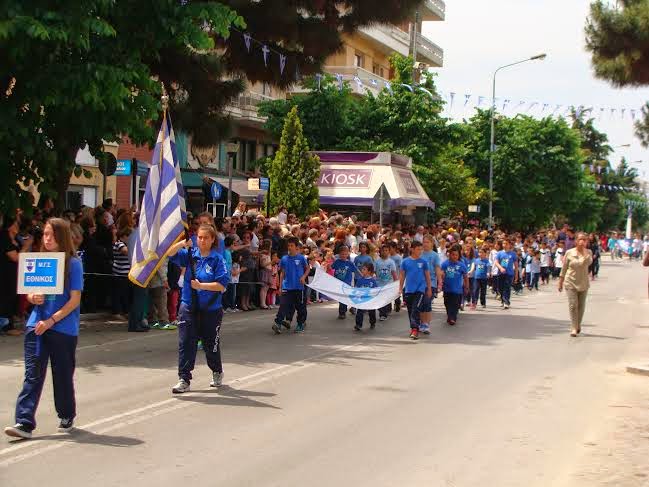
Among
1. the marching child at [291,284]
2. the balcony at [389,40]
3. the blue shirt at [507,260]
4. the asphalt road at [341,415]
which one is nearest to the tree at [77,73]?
the asphalt road at [341,415]

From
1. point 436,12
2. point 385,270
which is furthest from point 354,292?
point 436,12

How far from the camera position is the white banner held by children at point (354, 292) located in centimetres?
1795

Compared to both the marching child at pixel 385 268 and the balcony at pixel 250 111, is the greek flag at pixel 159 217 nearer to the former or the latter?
the marching child at pixel 385 268

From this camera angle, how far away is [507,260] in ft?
81.9

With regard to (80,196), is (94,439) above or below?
below

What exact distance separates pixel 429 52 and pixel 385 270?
42547 millimetres

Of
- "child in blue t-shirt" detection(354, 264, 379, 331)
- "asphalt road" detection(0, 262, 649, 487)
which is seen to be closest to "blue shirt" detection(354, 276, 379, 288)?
"child in blue t-shirt" detection(354, 264, 379, 331)

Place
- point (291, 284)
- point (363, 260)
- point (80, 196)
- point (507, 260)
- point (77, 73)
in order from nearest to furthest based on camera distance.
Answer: point (77, 73) → point (291, 284) → point (363, 260) → point (507, 260) → point (80, 196)

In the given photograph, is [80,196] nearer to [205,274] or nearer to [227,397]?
[205,274]

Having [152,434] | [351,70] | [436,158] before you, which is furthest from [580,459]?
[351,70]

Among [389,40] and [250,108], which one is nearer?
[250,108]

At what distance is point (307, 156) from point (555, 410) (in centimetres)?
2685

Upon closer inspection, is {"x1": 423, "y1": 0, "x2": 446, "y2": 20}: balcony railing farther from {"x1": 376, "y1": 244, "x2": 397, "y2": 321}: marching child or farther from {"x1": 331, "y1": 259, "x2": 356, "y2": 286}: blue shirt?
{"x1": 331, "y1": 259, "x2": 356, "y2": 286}: blue shirt

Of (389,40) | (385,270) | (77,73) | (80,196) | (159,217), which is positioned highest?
(389,40)
